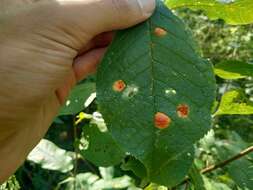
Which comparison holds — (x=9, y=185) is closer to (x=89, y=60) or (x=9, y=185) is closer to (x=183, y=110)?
(x=89, y=60)

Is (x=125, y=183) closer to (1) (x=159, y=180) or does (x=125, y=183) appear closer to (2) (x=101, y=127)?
(2) (x=101, y=127)

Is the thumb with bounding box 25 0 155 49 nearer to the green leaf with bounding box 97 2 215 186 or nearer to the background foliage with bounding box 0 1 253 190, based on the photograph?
the green leaf with bounding box 97 2 215 186

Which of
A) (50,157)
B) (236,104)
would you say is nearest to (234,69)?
(236,104)

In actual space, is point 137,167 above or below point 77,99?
below

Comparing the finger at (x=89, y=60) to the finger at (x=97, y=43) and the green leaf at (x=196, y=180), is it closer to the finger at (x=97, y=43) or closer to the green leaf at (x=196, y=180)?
the finger at (x=97, y=43)

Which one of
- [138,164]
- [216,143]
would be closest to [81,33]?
[138,164]

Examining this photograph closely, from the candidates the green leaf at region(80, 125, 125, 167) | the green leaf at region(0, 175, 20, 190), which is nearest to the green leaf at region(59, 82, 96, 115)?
the green leaf at region(80, 125, 125, 167)
